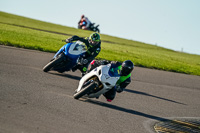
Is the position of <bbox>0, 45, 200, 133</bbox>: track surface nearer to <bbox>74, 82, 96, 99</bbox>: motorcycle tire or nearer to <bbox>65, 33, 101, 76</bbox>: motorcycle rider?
<bbox>74, 82, 96, 99</bbox>: motorcycle tire

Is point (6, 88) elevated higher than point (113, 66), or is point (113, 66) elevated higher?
point (113, 66)

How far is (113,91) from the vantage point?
9.23 m

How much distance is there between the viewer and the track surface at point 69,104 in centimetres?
663

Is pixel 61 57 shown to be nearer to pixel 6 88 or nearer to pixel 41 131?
pixel 6 88

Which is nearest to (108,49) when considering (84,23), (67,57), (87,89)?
(67,57)

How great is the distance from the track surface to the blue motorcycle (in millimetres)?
288

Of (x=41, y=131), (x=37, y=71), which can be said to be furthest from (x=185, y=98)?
(x=41, y=131)

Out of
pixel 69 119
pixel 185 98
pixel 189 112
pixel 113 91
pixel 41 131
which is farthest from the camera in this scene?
pixel 185 98

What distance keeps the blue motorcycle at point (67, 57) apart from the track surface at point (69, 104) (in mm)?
288

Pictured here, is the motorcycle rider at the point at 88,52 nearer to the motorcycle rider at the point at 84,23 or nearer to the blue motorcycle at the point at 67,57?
the blue motorcycle at the point at 67,57

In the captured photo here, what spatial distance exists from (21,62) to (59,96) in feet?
14.8

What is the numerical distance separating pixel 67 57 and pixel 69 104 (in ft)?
12.1

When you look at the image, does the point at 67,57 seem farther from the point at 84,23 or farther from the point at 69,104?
the point at 84,23

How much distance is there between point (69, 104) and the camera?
8320 millimetres
